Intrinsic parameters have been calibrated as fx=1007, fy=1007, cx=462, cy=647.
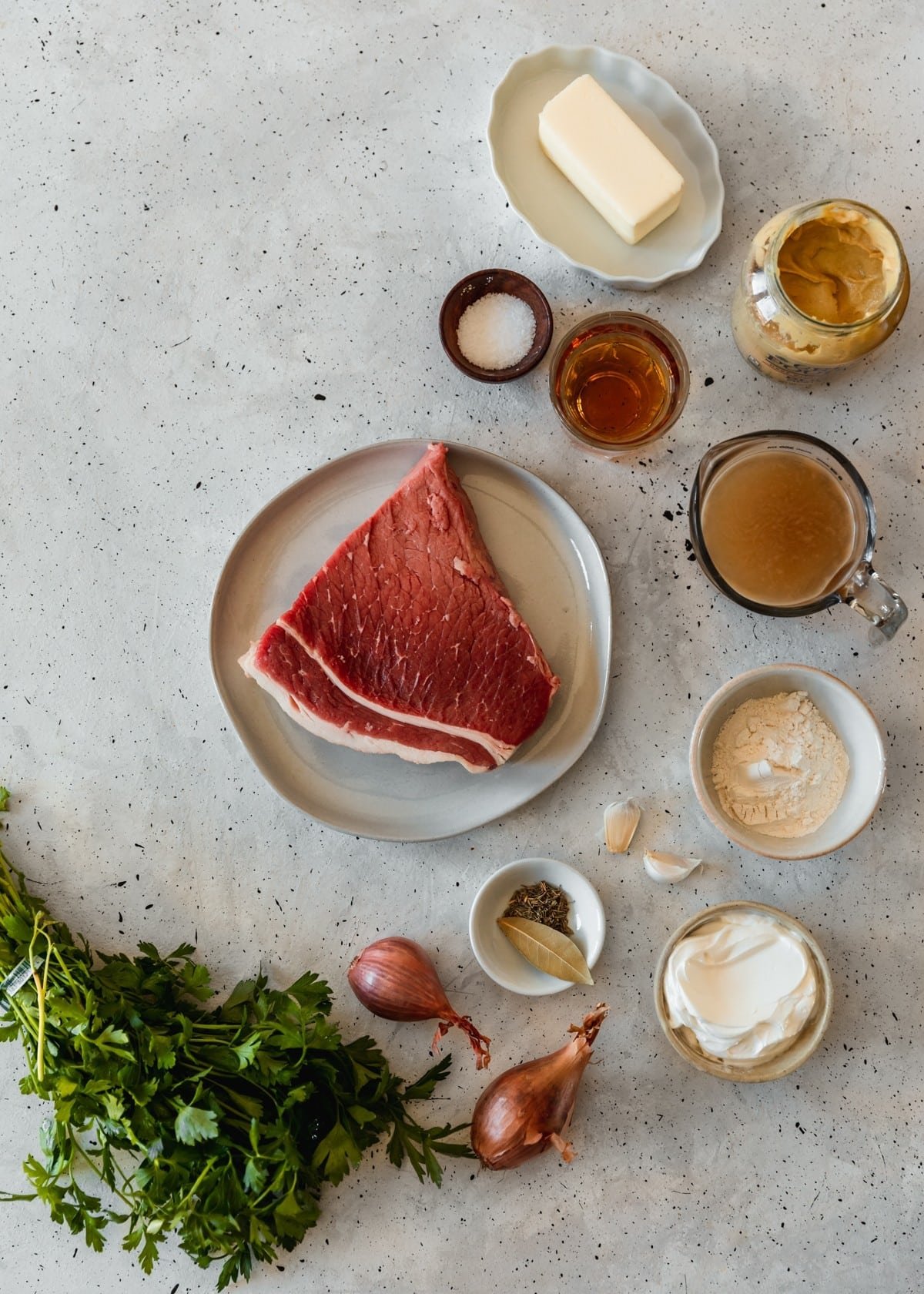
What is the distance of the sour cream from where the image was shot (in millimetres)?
1631

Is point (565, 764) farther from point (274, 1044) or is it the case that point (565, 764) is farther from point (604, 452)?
point (274, 1044)

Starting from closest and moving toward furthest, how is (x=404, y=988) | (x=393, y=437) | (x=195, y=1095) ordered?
1. (x=195, y=1095)
2. (x=404, y=988)
3. (x=393, y=437)

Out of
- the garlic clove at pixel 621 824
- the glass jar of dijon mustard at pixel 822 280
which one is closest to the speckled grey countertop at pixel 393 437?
the garlic clove at pixel 621 824

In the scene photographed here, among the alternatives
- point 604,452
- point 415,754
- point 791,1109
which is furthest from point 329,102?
point 791,1109

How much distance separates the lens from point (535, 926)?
67.0 inches

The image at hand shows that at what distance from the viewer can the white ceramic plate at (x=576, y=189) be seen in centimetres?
173

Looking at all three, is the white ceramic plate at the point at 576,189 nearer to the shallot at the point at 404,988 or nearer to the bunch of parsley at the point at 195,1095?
the shallot at the point at 404,988

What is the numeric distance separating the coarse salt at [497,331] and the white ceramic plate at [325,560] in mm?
177

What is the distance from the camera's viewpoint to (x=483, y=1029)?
1.75 meters

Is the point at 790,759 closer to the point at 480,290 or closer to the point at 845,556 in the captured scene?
the point at 845,556

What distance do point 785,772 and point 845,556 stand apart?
1.21ft

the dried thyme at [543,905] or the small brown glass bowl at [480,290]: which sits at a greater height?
the small brown glass bowl at [480,290]

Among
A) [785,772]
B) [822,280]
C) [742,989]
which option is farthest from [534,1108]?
[822,280]

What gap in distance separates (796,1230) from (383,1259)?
2.34 feet
